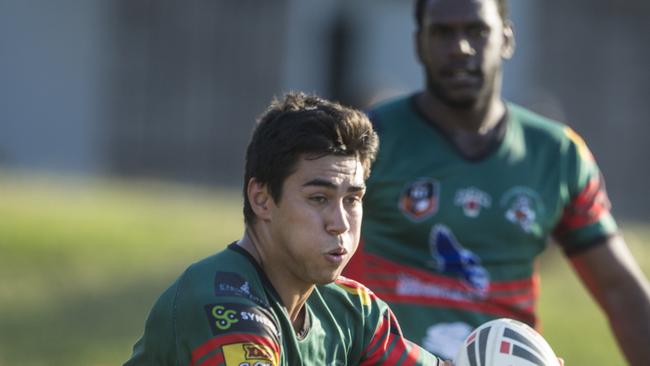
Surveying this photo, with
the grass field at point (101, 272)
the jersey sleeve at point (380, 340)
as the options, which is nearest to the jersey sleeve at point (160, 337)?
the jersey sleeve at point (380, 340)

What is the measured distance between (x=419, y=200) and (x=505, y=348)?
172 centimetres

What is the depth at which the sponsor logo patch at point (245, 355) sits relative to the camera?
14.0 feet

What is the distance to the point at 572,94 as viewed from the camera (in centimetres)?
2533

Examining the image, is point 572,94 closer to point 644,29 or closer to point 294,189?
point 644,29

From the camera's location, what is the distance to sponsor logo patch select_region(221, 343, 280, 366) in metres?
4.27

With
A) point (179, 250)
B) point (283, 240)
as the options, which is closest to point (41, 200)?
point (179, 250)

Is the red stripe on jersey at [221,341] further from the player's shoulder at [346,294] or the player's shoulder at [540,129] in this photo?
the player's shoulder at [540,129]

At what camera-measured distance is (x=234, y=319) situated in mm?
4340

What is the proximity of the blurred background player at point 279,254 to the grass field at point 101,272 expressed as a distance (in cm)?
449

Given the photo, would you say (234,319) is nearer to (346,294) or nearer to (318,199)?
(318,199)

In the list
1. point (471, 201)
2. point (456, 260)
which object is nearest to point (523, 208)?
point (471, 201)

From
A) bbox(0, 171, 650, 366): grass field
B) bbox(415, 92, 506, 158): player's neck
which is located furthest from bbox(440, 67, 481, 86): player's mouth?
bbox(0, 171, 650, 366): grass field

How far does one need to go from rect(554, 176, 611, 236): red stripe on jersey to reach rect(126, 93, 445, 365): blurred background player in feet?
6.31

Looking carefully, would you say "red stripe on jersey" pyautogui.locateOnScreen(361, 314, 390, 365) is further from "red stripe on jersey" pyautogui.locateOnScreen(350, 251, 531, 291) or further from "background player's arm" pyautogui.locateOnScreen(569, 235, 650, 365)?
"background player's arm" pyautogui.locateOnScreen(569, 235, 650, 365)
